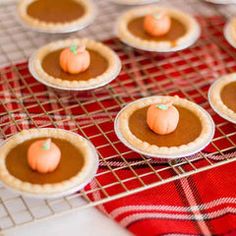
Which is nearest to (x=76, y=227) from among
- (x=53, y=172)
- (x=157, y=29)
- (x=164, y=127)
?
(x=53, y=172)

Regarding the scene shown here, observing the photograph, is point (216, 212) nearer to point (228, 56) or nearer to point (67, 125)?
point (67, 125)

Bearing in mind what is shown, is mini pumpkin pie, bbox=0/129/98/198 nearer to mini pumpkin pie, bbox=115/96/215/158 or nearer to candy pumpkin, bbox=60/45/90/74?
mini pumpkin pie, bbox=115/96/215/158

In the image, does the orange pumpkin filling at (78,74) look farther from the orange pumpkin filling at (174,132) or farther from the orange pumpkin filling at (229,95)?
the orange pumpkin filling at (229,95)

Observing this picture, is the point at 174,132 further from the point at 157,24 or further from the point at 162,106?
the point at 157,24

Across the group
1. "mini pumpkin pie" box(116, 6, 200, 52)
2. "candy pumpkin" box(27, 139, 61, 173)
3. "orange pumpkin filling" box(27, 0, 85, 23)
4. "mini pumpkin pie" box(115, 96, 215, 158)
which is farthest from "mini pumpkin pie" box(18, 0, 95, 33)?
"candy pumpkin" box(27, 139, 61, 173)

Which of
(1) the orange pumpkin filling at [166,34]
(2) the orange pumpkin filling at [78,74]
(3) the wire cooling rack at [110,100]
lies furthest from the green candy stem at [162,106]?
(1) the orange pumpkin filling at [166,34]

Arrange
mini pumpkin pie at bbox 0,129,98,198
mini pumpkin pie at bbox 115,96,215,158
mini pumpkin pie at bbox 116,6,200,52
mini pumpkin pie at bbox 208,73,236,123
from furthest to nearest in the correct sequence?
mini pumpkin pie at bbox 116,6,200,52
mini pumpkin pie at bbox 208,73,236,123
mini pumpkin pie at bbox 115,96,215,158
mini pumpkin pie at bbox 0,129,98,198

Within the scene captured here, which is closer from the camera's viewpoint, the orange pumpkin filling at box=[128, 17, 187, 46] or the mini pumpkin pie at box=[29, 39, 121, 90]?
the mini pumpkin pie at box=[29, 39, 121, 90]
